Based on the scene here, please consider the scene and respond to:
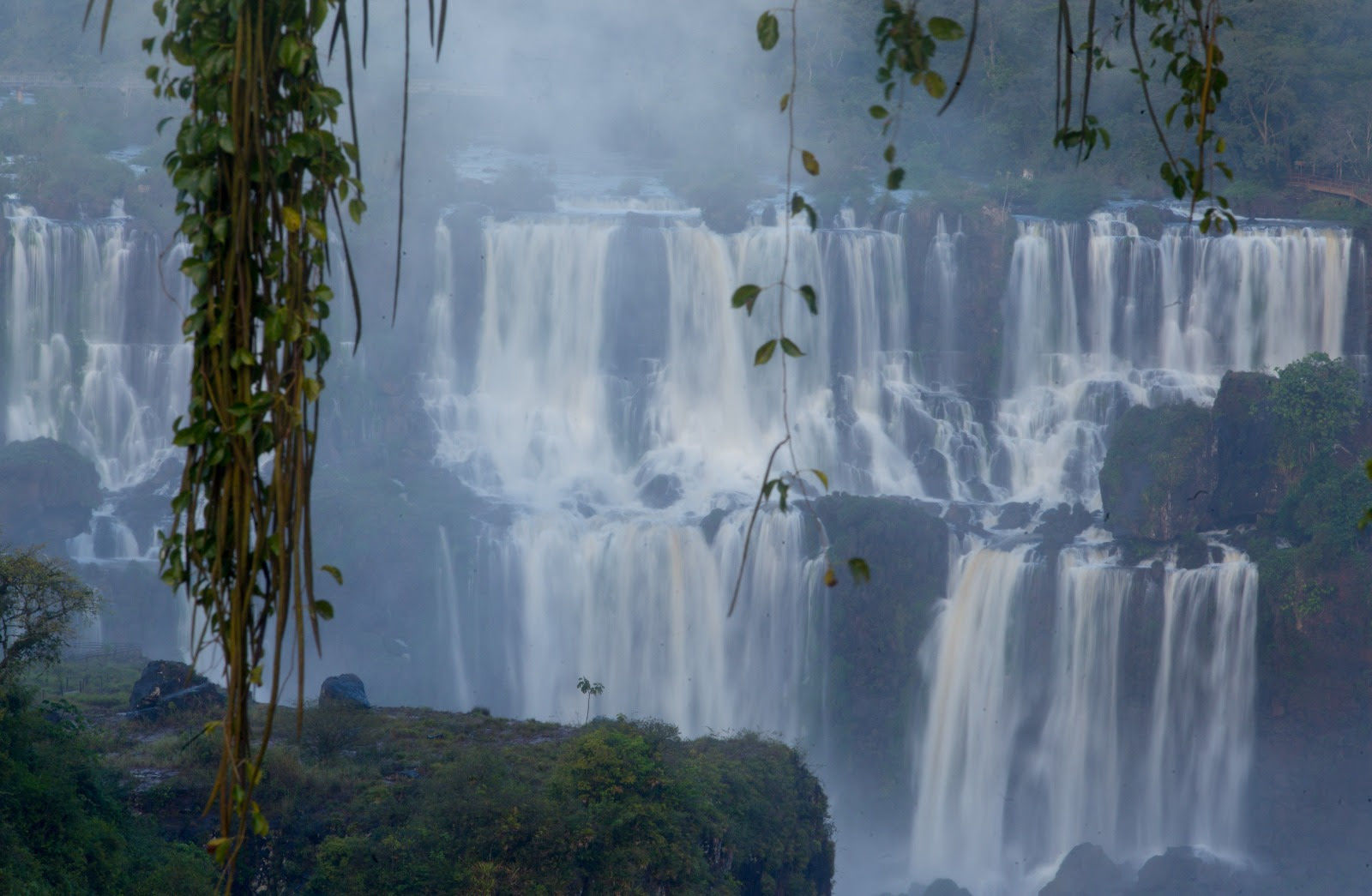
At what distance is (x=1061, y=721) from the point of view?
23719 mm

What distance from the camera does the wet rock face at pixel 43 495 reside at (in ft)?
83.1

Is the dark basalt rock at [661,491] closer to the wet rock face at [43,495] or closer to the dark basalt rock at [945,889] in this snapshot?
the dark basalt rock at [945,889]

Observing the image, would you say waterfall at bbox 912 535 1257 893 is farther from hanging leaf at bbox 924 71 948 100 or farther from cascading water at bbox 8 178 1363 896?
hanging leaf at bbox 924 71 948 100

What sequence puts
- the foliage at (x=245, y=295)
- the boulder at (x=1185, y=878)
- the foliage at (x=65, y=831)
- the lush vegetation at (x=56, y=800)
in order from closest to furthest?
the foliage at (x=245, y=295), the foliage at (x=65, y=831), the lush vegetation at (x=56, y=800), the boulder at (x=1185, y=878)

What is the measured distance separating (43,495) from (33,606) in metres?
13.6

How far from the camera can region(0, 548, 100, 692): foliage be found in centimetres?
1245

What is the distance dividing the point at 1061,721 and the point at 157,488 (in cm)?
1814

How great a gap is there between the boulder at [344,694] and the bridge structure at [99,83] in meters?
Answer: 24.9

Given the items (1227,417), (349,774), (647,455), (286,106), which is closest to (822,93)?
(647,455)

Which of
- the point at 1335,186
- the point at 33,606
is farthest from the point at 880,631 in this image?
the point at 1335,186

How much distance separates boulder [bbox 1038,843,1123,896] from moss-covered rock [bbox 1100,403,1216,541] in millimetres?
6053

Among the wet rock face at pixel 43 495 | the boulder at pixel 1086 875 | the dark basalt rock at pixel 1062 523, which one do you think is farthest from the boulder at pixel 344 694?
the dark basalt rock at pixel 1062 523

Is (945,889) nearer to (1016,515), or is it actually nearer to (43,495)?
(1016,515)

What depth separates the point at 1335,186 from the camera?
30.4 m
